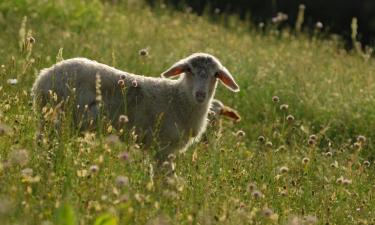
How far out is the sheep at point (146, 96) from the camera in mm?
7340

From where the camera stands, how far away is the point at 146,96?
306 inches

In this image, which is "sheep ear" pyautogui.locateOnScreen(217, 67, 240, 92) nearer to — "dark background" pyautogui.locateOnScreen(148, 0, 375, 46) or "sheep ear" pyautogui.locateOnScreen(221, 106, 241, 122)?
"sheep ear" pyautogui.locateOnScreen(221, 106, 241, 122)

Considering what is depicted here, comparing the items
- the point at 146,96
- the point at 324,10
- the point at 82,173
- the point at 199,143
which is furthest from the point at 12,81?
the point at 324,10

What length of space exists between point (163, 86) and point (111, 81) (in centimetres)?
60

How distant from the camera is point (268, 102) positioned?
425 inches

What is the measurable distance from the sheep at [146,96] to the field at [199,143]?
211mm

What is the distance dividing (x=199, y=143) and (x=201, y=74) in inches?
31.3

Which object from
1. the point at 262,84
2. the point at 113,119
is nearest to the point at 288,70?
the point at 262,84

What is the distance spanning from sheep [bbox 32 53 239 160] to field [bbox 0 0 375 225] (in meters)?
0.21

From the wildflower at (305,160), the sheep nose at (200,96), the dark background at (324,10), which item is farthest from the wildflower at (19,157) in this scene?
the dark background at (324,10)

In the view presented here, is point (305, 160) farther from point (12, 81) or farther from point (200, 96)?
point (12, 81)

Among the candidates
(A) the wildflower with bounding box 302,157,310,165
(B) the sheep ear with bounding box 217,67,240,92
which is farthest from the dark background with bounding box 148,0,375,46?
(A) the wildflower with bounding box 302,157,310,165

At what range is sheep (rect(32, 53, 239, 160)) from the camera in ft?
24.1

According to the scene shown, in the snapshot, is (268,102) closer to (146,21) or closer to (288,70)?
(288,70)
